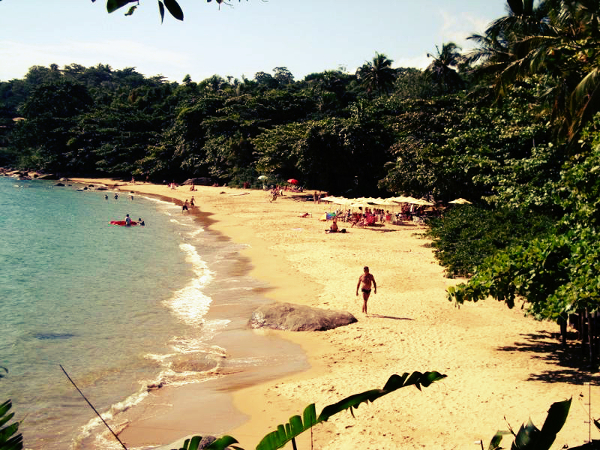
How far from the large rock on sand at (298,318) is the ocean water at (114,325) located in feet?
2.11

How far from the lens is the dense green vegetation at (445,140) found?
1103 centimetres

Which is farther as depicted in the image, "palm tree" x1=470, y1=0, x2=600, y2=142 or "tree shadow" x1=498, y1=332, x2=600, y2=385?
"palm tree" x1=470, y1=0, x2=600, y2=142

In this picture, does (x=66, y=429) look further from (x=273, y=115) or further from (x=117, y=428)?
(x=273, y=115)

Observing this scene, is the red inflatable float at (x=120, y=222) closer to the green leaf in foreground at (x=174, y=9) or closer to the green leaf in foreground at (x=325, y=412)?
the green leaf in foreground at (x=174, y=9)

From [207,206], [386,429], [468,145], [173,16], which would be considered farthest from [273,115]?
[173,16]

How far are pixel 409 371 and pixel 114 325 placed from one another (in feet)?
32.5

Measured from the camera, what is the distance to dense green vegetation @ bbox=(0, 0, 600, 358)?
11031 millimetres

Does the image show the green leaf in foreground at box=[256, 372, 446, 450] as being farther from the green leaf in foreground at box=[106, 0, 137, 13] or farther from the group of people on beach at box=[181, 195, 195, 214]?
the group of people on beach at box=[181, 195, 195, 214]

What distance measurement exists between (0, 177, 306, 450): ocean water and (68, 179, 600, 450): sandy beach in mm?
1125

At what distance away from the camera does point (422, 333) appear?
14.7m

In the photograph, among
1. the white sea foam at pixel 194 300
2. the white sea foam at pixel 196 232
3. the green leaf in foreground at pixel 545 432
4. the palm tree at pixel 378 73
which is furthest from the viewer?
the palm tree at pixel 378 73

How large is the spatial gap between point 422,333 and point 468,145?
50.5 feet

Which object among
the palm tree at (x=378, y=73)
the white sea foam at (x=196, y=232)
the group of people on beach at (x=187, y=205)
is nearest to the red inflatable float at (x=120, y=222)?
the white sea foam at (x=196, y=232)

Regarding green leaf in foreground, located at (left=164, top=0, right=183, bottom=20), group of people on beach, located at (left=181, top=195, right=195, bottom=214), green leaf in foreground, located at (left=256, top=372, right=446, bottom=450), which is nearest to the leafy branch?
green leaf in foreground, located at (left=256, top=372, right=446, bottom=450)
